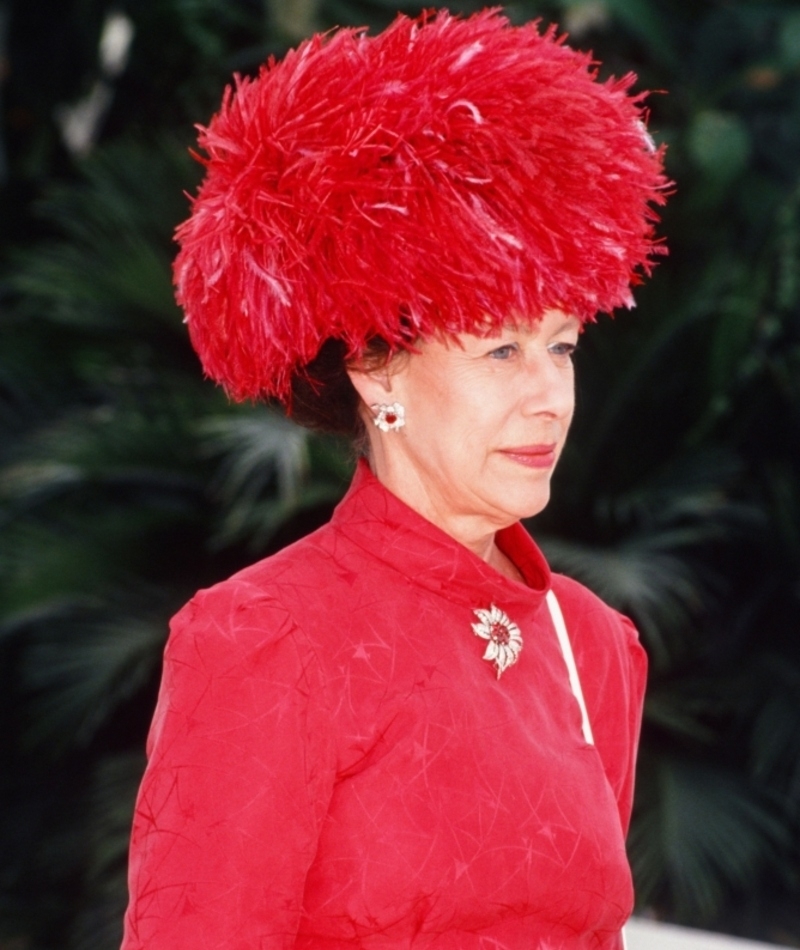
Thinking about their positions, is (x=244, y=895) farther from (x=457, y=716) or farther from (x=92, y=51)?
(x=92, y=51)

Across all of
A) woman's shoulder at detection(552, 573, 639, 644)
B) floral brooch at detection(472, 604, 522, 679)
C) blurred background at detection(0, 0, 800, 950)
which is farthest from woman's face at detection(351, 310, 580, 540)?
blurred background at detection(0, 0, 800, 950)

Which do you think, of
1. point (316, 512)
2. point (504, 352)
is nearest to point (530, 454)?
point (504, 352)

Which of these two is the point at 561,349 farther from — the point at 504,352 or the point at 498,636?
the point at 498,636

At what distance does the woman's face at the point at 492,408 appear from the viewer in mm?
1659

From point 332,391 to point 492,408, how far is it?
0.21 m

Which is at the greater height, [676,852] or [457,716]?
[457,716]

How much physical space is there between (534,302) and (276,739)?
0.49 meters

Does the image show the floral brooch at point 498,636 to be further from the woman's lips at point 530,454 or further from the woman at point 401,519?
the woman's lips at point 530,454

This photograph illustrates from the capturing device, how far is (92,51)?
5.50 meters

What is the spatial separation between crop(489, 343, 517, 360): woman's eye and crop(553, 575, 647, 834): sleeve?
1.22ft

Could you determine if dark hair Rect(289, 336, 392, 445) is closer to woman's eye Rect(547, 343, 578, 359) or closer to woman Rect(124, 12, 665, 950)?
woman Rect(124, 12, 665, 950)

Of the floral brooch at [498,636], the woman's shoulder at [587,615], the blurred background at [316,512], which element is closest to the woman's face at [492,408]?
the floral brooch at [498,636]

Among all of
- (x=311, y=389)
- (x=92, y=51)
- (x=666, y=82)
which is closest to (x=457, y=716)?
(x=311, y=389)

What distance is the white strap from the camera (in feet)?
5.93
